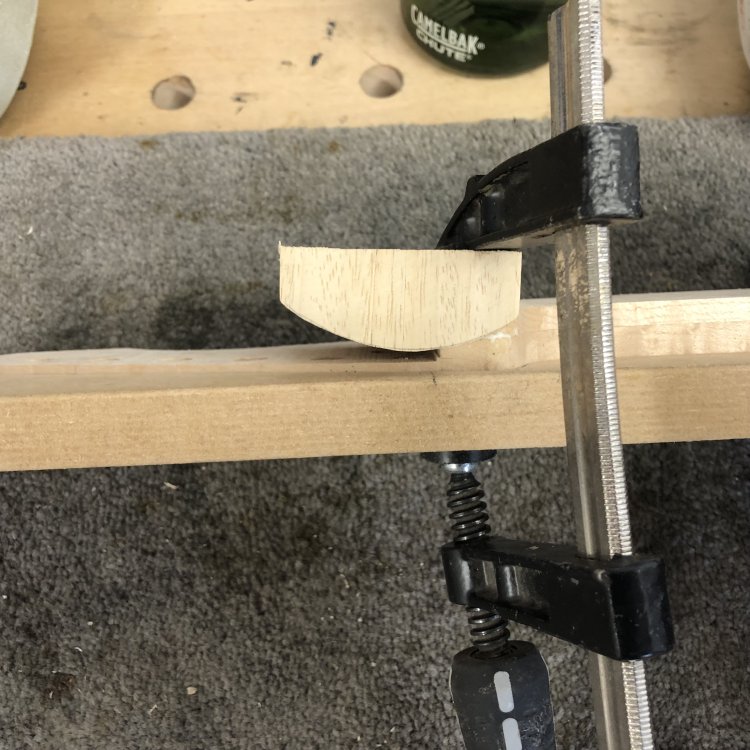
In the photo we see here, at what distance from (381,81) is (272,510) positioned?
1.56 ft

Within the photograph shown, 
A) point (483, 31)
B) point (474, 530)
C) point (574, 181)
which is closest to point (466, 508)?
point (474, 530)

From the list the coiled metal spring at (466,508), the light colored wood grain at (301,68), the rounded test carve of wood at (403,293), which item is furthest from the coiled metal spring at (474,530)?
the light colored wood grain at (301,68)

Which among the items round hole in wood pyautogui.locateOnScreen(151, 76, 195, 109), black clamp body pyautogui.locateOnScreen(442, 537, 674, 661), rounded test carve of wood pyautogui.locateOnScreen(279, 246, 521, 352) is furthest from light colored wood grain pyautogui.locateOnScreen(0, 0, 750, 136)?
black clamp body pyautogui.locateOnScreen(442, 537, 674, 661)

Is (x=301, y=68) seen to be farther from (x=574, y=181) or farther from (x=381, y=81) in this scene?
(x=574, y=181)

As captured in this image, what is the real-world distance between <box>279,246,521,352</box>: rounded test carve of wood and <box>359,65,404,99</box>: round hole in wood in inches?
15.8

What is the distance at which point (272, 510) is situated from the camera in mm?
694

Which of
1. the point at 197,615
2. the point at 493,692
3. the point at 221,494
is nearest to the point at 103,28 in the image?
the point at 221,494

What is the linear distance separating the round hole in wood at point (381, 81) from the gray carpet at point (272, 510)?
0.05 metres

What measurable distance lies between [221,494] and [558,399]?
419 mm

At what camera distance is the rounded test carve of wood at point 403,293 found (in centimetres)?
37

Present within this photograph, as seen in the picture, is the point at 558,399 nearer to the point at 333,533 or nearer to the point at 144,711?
the point at 333,533

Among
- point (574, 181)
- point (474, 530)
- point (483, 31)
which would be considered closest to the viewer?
point (574, 181)

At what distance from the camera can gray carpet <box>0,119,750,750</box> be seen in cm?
68

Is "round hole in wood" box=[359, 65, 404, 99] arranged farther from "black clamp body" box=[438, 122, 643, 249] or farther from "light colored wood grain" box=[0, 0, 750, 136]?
"black clamp body" box=[438, 122, 643, 249]
